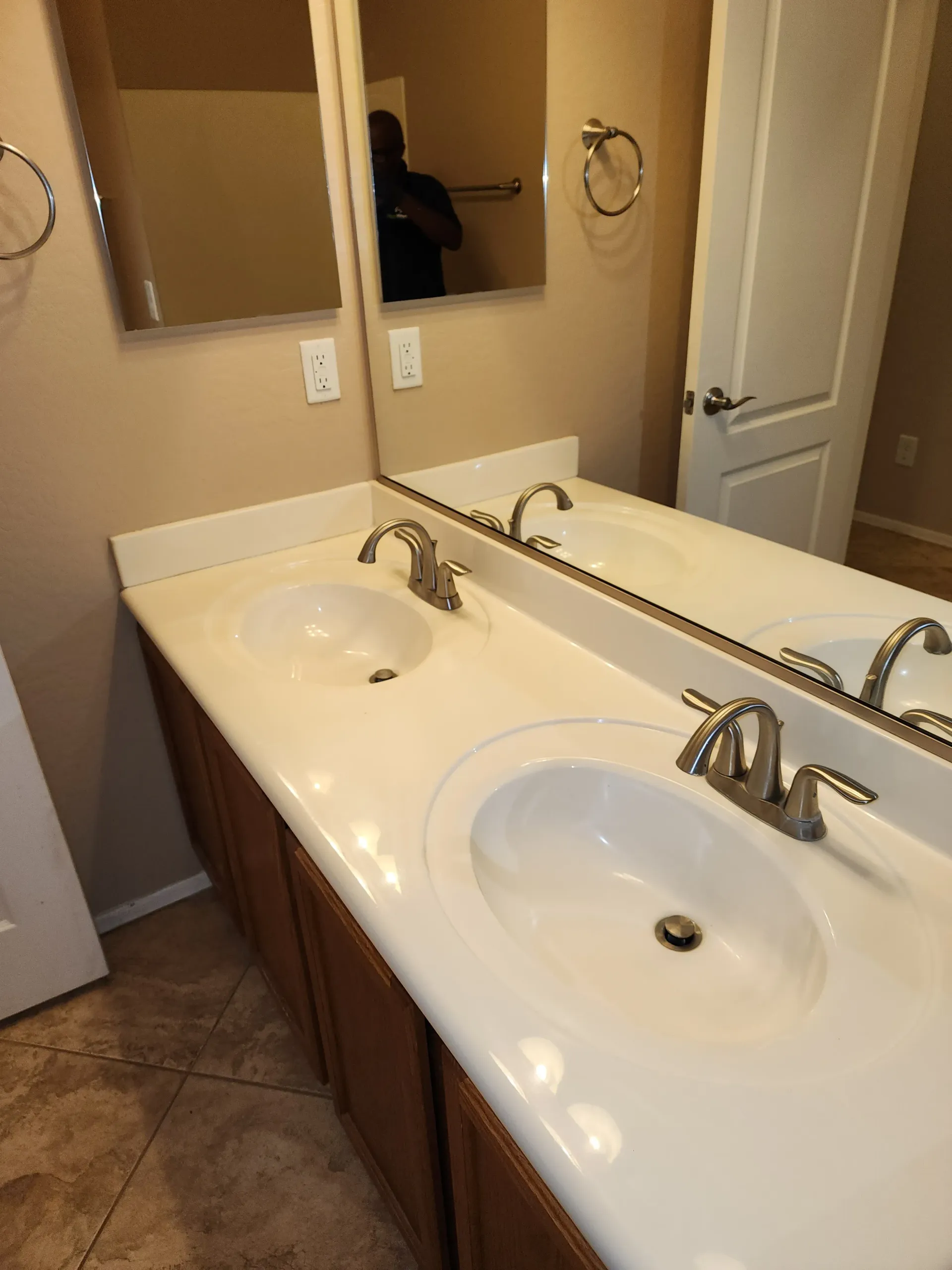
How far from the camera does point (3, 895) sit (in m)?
1.61

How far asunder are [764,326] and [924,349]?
0.22m

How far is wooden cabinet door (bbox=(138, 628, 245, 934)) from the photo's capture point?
153cm

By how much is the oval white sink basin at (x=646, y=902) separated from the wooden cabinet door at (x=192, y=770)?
0.69 meters

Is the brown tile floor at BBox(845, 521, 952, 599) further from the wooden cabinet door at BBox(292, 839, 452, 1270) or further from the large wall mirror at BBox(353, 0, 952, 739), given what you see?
the wooden cabinet door at BBox(292, 839, 452, 1270)

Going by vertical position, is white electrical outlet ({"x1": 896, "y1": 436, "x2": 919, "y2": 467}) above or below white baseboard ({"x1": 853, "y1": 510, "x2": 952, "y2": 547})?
above

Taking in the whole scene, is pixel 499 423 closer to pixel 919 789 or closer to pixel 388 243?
pixel 388 243

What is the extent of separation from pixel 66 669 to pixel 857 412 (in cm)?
151

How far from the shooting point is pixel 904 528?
2.91 ft

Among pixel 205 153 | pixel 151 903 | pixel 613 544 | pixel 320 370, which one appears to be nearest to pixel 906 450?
pixel 613 544

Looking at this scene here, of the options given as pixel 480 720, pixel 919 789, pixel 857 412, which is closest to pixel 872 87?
pixel 857 412

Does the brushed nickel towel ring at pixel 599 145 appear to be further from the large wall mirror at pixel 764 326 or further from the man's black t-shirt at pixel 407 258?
the man's black t-shirt at pixel 407 258

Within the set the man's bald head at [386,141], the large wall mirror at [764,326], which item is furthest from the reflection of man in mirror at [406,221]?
the large wall mirror at [764,326]

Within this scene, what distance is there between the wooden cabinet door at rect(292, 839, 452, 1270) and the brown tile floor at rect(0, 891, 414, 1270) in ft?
0.69

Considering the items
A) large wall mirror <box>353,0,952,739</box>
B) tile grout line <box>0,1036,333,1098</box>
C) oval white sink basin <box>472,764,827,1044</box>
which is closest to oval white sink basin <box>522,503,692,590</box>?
large wall mirror <box>353,0,952,739</box>
